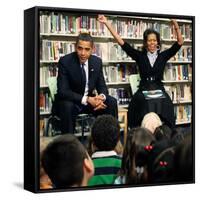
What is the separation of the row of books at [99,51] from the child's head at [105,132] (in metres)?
0.65

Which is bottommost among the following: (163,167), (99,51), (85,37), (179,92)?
(163,167)

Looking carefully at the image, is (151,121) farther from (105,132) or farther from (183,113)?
(105,132)

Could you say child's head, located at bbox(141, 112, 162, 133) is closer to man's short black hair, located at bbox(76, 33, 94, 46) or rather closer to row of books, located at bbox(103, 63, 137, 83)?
row of books, located at bbox(103, 63, 137, 83)

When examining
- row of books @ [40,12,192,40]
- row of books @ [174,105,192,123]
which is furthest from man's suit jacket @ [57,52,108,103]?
row of books @ [174,105,192,123]

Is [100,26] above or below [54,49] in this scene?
above

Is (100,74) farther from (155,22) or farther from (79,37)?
(155,22)

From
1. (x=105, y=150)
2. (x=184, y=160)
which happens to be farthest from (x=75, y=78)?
(x=184, y=160)

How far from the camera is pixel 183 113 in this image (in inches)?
303

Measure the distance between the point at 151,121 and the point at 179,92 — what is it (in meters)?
0.51

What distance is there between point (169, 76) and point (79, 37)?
1227 mm

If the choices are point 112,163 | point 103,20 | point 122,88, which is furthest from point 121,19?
point 112,163

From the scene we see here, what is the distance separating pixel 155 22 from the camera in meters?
7.49

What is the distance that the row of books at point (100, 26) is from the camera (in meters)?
6.84

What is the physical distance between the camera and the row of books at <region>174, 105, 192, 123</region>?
7648 millimetres
